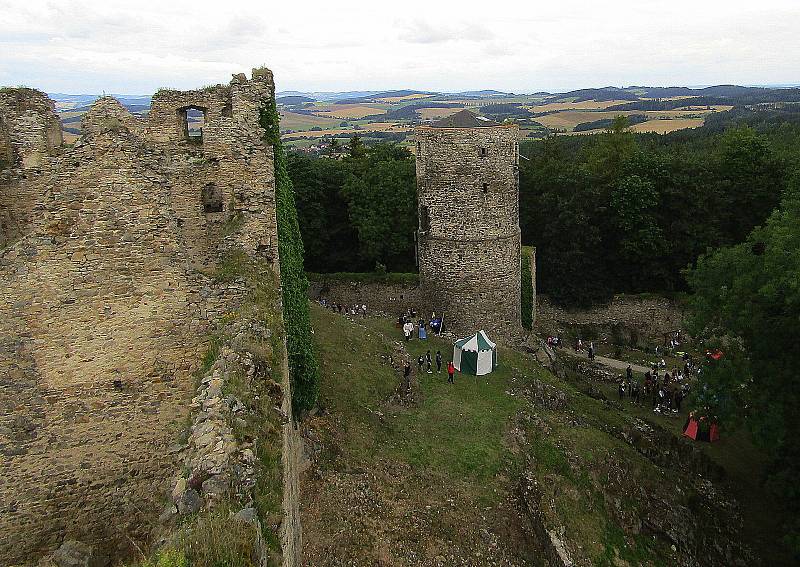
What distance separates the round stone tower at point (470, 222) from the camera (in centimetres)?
2223

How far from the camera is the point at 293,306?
13.0 meters

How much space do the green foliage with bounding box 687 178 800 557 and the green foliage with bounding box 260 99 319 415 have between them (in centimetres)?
950

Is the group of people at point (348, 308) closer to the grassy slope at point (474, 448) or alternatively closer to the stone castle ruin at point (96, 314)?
the grassy slope at point (474, 448)

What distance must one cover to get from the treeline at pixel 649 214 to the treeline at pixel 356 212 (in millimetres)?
7340

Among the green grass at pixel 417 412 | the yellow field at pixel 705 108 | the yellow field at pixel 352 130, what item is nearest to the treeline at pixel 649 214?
the green grass at pixel 417 412

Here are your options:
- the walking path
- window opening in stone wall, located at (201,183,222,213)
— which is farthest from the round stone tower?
window opening in stone wall, located at (201,183,222,213)

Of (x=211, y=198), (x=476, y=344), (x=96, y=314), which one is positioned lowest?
(x=476, y=344)

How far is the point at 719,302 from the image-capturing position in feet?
51.1

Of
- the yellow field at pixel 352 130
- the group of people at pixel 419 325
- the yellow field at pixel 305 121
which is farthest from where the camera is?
the yellow field at pixel 305 121

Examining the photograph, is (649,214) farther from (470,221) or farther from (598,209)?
(470,221)

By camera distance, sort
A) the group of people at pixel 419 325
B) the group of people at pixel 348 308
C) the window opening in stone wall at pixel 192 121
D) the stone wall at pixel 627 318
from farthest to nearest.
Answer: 1. the stone wall at pixel 627 318
2. the group of people at pixel 348 308
3. the group of people at pixel 419 325
4. the window opening in stone wall at pixel 192 121

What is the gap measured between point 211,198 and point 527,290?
19.3 meters

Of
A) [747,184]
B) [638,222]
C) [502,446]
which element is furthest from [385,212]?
[502,446]

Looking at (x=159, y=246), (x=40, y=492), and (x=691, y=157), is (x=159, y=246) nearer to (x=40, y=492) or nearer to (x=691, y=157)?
(x=40, y=492)
